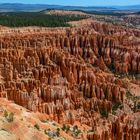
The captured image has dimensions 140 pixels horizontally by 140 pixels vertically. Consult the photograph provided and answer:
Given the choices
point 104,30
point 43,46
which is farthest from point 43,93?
point 104,30

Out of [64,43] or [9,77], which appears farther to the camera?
[64,43]

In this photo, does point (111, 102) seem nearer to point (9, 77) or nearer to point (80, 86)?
point (80, 86)

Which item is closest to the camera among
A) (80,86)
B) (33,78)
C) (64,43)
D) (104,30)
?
(33,78)

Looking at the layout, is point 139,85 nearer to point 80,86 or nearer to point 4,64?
point 80,86

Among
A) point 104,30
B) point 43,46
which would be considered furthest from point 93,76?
point 104,30

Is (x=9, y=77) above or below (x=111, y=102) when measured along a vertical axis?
above

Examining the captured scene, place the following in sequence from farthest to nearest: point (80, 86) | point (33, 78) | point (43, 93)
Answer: point (80, 86), point (33, 78), point (43, 93)
